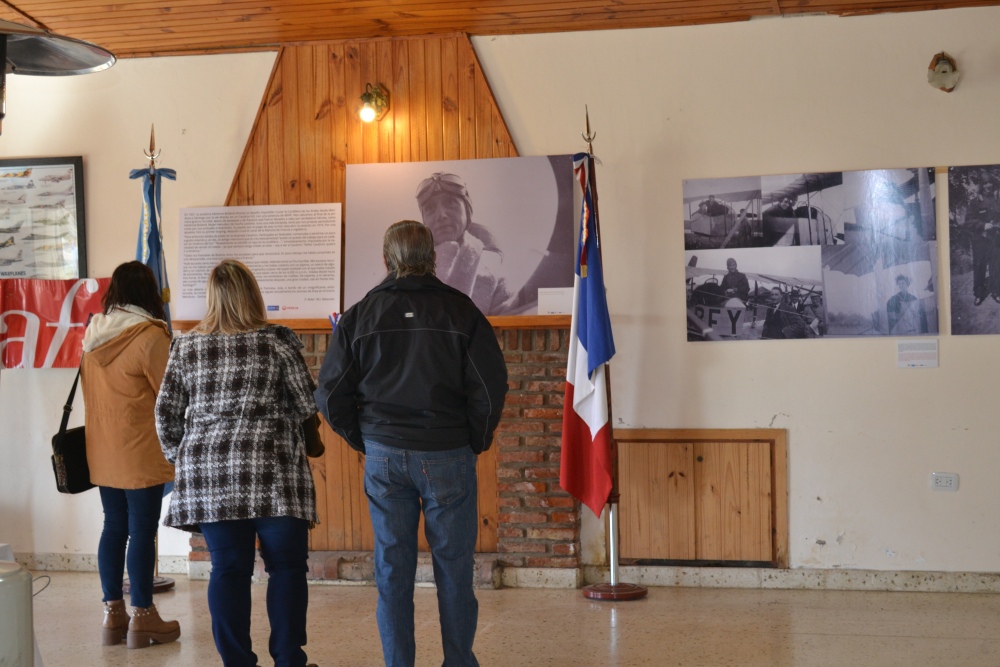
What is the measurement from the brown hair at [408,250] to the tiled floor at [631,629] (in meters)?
1.63

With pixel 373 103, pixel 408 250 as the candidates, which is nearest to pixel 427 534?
pixel 408 250

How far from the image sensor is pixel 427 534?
10.3 ft

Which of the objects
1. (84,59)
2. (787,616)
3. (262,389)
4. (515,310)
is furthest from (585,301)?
(84,59)

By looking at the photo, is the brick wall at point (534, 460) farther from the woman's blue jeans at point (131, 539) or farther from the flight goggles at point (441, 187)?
the woman's blue jeans at point (131, 539)

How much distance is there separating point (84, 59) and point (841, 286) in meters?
3.72

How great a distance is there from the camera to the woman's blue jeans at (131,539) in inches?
154

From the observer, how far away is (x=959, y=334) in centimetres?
489

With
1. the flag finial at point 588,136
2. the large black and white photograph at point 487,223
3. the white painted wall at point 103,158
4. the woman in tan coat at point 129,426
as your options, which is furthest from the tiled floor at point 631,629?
the flag finial at point 588,136

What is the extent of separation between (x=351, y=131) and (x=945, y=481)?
355 cm

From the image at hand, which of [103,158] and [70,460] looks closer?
[70,460]

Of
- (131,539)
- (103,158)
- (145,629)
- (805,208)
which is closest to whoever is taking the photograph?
(131,539)

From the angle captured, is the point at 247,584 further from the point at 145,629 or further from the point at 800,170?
the point at 800,170

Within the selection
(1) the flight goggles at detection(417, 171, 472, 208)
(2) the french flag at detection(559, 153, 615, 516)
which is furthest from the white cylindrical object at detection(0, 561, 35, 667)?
(1) the flight goggles at detection(417, 171, 472, 208)

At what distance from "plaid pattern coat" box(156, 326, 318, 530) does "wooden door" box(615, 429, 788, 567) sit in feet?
7.73
